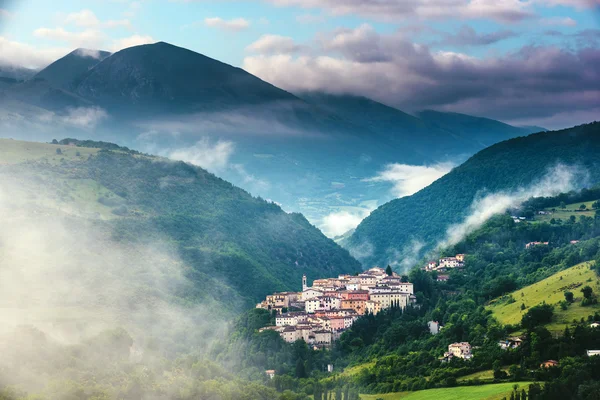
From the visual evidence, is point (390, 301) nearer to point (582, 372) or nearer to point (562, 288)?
point (562, 288)

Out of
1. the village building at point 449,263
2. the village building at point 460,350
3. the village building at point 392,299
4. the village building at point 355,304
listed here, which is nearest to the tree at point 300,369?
the village building at point 460,350

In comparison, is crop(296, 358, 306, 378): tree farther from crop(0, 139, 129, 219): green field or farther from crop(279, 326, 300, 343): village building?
crop(0, 139, 129, 219): green field

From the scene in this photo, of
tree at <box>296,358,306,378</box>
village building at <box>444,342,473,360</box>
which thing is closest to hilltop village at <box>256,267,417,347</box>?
tree at <box>296,358,306,378</box>

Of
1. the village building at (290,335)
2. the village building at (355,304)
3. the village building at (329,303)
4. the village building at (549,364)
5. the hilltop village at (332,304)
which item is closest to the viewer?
the village building at (549,364)

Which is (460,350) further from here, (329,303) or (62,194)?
(62,194)

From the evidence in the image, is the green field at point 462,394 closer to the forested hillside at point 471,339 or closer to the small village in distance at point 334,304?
the forested hillside at point 471,339

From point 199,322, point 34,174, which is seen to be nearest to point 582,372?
point 199,322
